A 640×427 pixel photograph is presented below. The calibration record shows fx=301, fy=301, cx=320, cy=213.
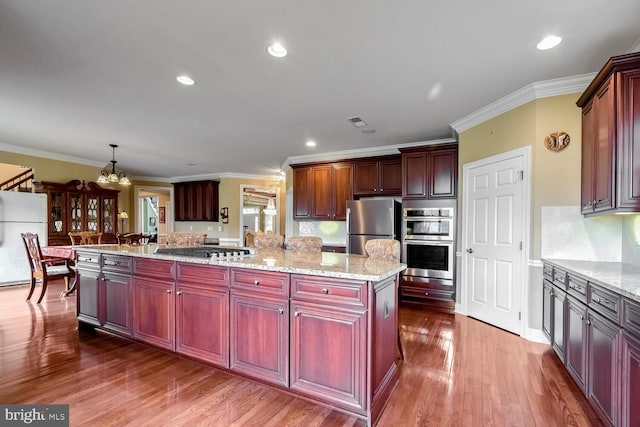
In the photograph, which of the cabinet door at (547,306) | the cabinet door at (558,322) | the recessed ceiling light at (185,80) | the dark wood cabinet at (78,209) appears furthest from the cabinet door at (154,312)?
the dark wood cabinet at (78,209)

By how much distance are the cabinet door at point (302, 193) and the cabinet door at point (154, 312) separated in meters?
3.34

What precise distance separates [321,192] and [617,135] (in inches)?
160

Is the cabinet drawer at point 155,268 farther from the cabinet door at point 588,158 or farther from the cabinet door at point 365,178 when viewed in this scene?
the cabinet door at point 588,158

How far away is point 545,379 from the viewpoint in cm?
227

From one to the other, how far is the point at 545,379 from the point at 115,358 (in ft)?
11.3

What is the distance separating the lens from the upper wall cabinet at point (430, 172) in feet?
13.8

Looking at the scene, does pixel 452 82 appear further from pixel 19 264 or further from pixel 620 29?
pixel 19 264

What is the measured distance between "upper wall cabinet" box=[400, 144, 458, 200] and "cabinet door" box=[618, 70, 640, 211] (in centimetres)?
218

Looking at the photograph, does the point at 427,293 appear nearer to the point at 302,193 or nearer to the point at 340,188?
the point at 340,188

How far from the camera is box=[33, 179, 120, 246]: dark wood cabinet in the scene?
19.5 ft

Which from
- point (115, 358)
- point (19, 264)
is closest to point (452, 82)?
point (115, 358)

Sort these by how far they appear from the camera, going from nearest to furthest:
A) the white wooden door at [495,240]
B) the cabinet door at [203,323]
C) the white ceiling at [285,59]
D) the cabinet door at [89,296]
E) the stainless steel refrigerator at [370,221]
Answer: the white ceiling at [285,59], the cabinet door at [203,323], the cabinet door at [89,296], the white wooden door at [495,240], the stainless steel refrigerator at [370,221]

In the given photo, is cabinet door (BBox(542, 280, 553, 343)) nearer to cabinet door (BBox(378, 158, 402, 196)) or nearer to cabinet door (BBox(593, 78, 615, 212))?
cabinet door (BBox(593, 78, 615, 212))

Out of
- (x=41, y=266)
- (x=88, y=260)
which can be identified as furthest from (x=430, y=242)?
(x=41, y=266)
